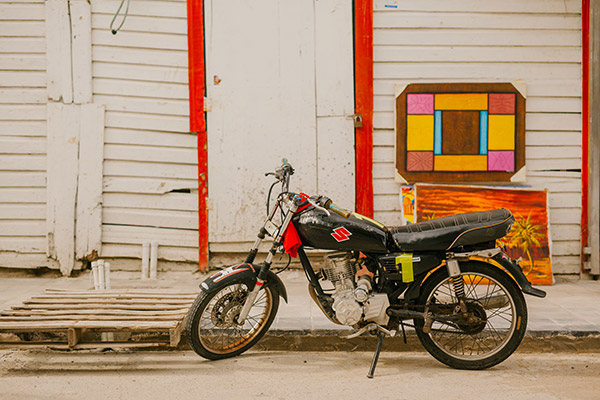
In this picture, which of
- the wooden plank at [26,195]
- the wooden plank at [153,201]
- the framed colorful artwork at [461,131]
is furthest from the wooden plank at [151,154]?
the framed colorful artwork at [461,131]

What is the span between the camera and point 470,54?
22.9 ft

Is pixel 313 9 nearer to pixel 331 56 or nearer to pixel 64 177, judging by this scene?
pixel 331 56

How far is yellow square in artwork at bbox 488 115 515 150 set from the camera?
6969 millimetres

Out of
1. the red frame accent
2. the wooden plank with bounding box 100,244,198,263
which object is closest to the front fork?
the wooden plank with bounding box 100,244,198,263

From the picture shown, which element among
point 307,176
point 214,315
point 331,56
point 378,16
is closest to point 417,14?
point 378,16

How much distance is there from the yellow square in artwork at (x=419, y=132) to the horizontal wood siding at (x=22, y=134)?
4065 millimetres

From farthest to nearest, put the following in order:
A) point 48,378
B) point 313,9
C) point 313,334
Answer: point 313,9
point 313,334
point 48,378

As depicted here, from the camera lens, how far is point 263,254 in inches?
283

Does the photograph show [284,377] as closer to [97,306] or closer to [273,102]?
[97,306]

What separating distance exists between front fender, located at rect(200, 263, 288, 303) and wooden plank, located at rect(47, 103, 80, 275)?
10.3 ft

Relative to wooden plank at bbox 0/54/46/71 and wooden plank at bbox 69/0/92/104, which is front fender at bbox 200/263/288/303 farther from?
wooden plank at bbox 0/54/46/71

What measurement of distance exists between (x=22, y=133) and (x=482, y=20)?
5270 millimetres

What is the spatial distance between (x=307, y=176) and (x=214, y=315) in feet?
9.00

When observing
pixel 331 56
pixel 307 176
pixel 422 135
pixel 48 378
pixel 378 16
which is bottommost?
pixel 48 378
